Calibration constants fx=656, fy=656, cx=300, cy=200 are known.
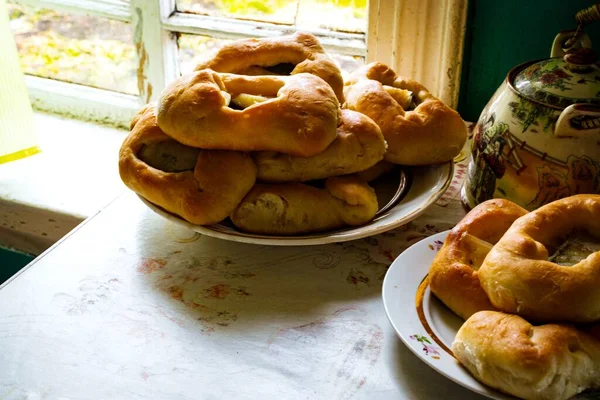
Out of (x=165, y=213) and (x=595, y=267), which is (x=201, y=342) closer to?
(x=165, y=213)

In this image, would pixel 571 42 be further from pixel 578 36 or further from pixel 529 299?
pixel 529 299

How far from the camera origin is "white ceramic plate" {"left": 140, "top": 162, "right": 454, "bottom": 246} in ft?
2.62

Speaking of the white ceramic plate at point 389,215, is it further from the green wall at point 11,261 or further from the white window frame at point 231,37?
the green wall at point 11,261

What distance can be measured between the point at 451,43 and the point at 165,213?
0.60 metres

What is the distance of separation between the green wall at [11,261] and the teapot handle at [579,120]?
3.54ft

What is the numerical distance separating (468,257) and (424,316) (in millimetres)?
79

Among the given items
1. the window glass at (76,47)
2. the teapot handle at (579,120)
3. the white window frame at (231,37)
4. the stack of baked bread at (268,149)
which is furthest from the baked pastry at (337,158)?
the window glass at (76,47)

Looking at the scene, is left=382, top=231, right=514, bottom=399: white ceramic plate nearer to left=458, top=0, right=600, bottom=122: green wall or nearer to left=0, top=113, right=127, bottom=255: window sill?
left=458, top=0, right=600, bottom=122: green wall

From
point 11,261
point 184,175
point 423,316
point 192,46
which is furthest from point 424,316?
point 11,261

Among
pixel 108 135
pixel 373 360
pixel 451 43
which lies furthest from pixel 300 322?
pixel 108 135

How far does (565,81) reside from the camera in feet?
2.55

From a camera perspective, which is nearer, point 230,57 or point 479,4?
point 230,57

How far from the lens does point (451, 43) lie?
1.14 meters

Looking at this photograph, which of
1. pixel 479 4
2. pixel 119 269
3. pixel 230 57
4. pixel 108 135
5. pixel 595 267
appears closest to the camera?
pixel 595 267
